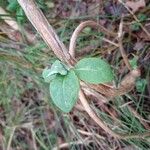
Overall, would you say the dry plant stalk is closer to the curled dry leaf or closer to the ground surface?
the ground surface

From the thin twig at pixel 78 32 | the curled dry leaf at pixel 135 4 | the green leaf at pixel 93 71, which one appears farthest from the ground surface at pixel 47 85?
the green leaf at pixel 93 71

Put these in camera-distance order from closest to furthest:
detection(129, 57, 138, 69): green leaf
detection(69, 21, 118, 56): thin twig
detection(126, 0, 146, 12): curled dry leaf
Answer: detection(69, 21, 118, 56): thin twig → detection(129, 57, 138, 69): green leaf → detection(126, 0, 146, 12): curled dry leaf

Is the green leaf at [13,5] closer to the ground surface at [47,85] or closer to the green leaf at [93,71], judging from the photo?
the ground surface at [47,85]

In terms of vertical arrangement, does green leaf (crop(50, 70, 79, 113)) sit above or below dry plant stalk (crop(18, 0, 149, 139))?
below

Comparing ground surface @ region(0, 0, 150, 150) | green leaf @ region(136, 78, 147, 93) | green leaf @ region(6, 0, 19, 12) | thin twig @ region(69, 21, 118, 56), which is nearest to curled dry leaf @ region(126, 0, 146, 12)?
ground surface @ region(0, 0, 150, 150)

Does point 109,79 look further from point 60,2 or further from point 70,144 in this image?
point 60,2

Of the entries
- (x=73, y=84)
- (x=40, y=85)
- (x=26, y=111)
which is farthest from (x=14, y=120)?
(x=73, y=84)

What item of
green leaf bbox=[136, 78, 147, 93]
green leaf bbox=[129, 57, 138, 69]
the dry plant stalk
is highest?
the dry plant stalk
